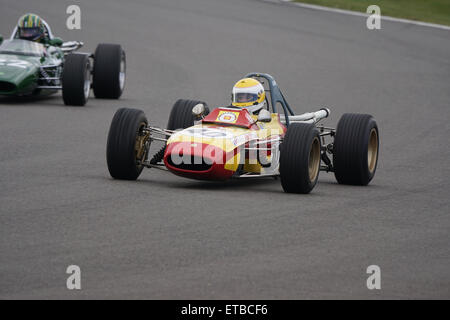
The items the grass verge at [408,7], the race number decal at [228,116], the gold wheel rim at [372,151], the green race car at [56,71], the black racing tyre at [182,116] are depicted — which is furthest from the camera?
the grass verge at [408,7]

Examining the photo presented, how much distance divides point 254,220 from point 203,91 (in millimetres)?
12549

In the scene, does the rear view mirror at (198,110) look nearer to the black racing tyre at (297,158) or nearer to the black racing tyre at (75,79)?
the black racing tyre at (297,158)

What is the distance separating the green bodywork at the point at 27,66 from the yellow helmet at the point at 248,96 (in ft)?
21.5

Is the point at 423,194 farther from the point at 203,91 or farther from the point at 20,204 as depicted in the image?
the point at 203,91

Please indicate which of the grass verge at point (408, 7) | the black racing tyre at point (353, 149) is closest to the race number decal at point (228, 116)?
the black racing tyre at point (353, 149)

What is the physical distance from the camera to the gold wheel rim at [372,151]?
12.5 metres

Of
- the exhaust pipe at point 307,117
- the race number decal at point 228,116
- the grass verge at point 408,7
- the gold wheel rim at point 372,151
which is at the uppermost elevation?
the grass verge at point 408,7

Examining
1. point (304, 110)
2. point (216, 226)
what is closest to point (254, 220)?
point (216, 226)

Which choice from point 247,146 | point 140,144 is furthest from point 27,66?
point 247,146

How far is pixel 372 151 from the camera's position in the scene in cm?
1263

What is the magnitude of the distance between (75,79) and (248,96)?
681 centimetres

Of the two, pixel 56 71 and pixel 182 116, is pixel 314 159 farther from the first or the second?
pixel 56 71

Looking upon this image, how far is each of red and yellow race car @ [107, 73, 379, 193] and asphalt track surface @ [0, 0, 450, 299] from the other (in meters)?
0.21

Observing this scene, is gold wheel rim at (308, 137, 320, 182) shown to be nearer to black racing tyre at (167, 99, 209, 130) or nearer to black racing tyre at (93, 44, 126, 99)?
black racing tyre at (167, 99, 209, 130)
